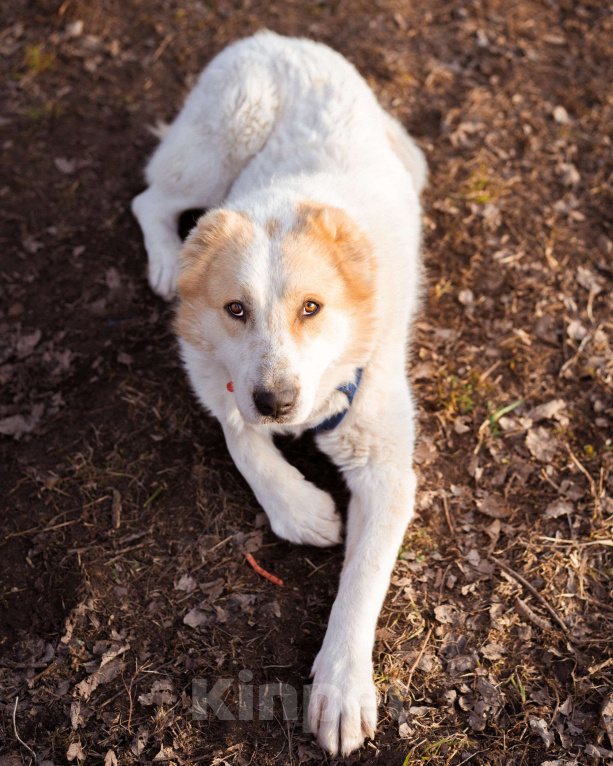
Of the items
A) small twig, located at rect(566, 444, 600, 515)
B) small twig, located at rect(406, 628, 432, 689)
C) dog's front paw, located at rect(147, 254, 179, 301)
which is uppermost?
dog's front paw, located at rect(147, 254, 179, 301)

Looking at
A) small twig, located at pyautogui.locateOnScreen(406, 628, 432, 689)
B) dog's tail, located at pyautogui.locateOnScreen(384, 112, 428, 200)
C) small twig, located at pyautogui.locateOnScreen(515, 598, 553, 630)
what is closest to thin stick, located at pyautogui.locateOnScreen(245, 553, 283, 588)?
small twig, located at pyautogui.locateOnScreen(406, 628, 432, 689)

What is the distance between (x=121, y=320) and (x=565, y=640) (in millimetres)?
3428

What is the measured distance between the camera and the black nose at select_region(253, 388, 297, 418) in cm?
268

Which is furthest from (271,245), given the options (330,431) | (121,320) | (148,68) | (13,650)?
(148,68)

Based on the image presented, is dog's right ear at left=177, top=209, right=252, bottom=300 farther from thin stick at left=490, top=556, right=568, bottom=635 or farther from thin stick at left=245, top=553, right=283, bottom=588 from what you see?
thin stick at left=490, top=556, right=568, bottom=635

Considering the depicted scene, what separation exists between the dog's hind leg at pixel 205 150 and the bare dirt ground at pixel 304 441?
30 cm

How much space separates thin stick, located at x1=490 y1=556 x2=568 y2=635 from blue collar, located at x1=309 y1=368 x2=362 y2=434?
1.19 m

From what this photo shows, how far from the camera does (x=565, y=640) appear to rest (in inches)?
124

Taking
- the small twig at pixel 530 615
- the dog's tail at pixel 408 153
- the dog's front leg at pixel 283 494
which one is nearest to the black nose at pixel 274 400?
the dog's front leg at pixel 283 494

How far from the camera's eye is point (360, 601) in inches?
115

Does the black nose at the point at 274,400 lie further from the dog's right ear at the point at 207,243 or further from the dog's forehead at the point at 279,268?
the dog's right ear at the point at 207,243

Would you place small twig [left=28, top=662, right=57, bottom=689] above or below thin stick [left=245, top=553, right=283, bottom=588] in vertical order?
below

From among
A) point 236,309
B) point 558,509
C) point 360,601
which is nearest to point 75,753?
point 360,601

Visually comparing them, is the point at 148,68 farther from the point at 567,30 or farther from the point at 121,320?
the point at 567,30
